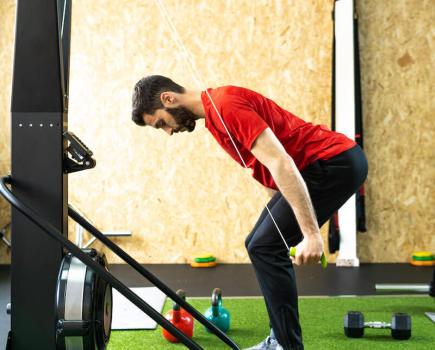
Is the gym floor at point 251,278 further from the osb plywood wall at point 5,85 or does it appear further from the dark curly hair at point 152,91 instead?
the dark curly hair at point 152,91

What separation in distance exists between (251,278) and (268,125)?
2427 mm

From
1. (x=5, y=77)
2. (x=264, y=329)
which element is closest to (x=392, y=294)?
(x=264, y=329)

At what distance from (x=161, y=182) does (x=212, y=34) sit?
3.82ft

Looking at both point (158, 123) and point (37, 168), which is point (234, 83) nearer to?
point (158, 123)

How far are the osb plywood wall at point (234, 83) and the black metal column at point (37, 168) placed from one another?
324 cm

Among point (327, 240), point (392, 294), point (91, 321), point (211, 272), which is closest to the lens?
point (91, 321)

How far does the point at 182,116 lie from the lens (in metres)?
2.51

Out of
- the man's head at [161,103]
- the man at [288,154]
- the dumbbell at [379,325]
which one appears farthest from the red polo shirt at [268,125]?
the dumbbell at [379,325]

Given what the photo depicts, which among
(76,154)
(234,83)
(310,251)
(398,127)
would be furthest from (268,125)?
(398,127)

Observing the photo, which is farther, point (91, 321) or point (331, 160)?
point (331, 160)

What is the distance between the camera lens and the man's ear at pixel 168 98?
2471 millimetres

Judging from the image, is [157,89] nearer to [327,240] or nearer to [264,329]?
[264,329]

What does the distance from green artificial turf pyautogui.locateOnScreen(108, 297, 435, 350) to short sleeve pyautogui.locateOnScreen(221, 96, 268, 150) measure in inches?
44.1

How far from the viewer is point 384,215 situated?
525cm
